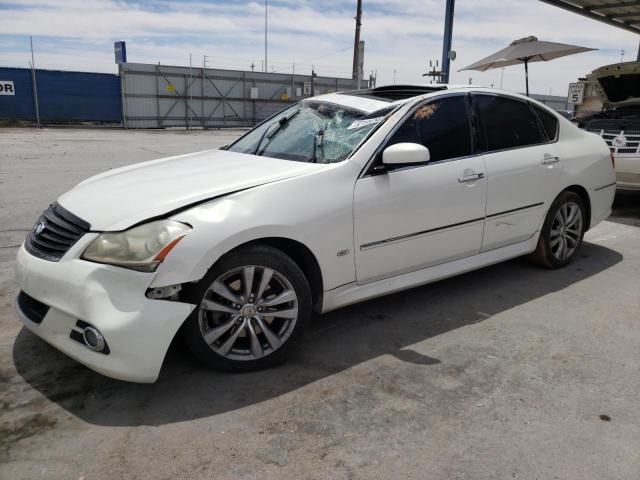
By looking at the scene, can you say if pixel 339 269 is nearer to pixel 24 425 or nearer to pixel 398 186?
pixel 398 186

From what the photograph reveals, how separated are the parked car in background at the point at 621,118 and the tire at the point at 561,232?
252 centimetres

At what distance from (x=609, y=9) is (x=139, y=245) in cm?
1450

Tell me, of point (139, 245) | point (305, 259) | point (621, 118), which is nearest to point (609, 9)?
point (621, 118)

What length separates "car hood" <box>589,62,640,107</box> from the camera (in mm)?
8172

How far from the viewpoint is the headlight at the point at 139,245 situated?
261 cm

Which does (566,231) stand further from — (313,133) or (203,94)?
(203,94)

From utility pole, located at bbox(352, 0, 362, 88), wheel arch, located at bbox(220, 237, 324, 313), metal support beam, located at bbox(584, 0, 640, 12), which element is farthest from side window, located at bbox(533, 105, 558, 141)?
utility pole, located at bbox(352, 0, 362, 88)

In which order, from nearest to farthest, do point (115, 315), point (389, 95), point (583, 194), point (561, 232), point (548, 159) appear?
point (115, 315) < point (389, 95) < point (548, 159) < point (561, 232) < point (583, 194)

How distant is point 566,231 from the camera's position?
4809 mm

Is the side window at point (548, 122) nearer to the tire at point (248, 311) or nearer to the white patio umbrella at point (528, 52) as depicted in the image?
the tire at point (248, 311)

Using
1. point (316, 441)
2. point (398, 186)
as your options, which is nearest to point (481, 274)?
point (398, 186)

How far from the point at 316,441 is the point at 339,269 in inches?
42.6

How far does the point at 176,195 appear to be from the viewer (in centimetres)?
291

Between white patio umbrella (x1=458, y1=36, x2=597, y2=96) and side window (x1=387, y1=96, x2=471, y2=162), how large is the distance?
25.6 feet
